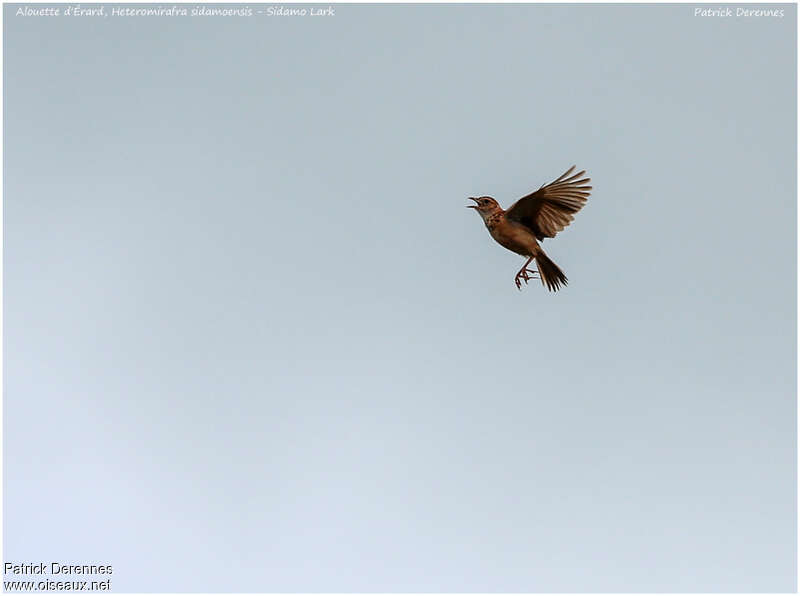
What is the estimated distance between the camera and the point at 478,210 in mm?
14461

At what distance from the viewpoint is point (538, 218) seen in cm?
1470

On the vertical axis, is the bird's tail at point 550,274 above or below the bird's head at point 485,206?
below

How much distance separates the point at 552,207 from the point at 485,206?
0.98 m

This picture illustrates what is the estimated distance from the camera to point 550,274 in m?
14.6

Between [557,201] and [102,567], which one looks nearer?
[557,201]

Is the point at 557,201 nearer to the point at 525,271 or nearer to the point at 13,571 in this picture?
the point at 525,271

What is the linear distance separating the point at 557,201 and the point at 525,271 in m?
1.04

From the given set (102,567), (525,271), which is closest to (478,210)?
Result: (525,271)

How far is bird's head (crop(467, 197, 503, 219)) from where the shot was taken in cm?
1436

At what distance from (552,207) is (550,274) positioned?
0.91 meters

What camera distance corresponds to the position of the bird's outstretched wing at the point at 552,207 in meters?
14.4

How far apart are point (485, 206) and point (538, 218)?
0.81 metres

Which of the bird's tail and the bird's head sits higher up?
the bird's head

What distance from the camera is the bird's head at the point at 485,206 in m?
14.4
